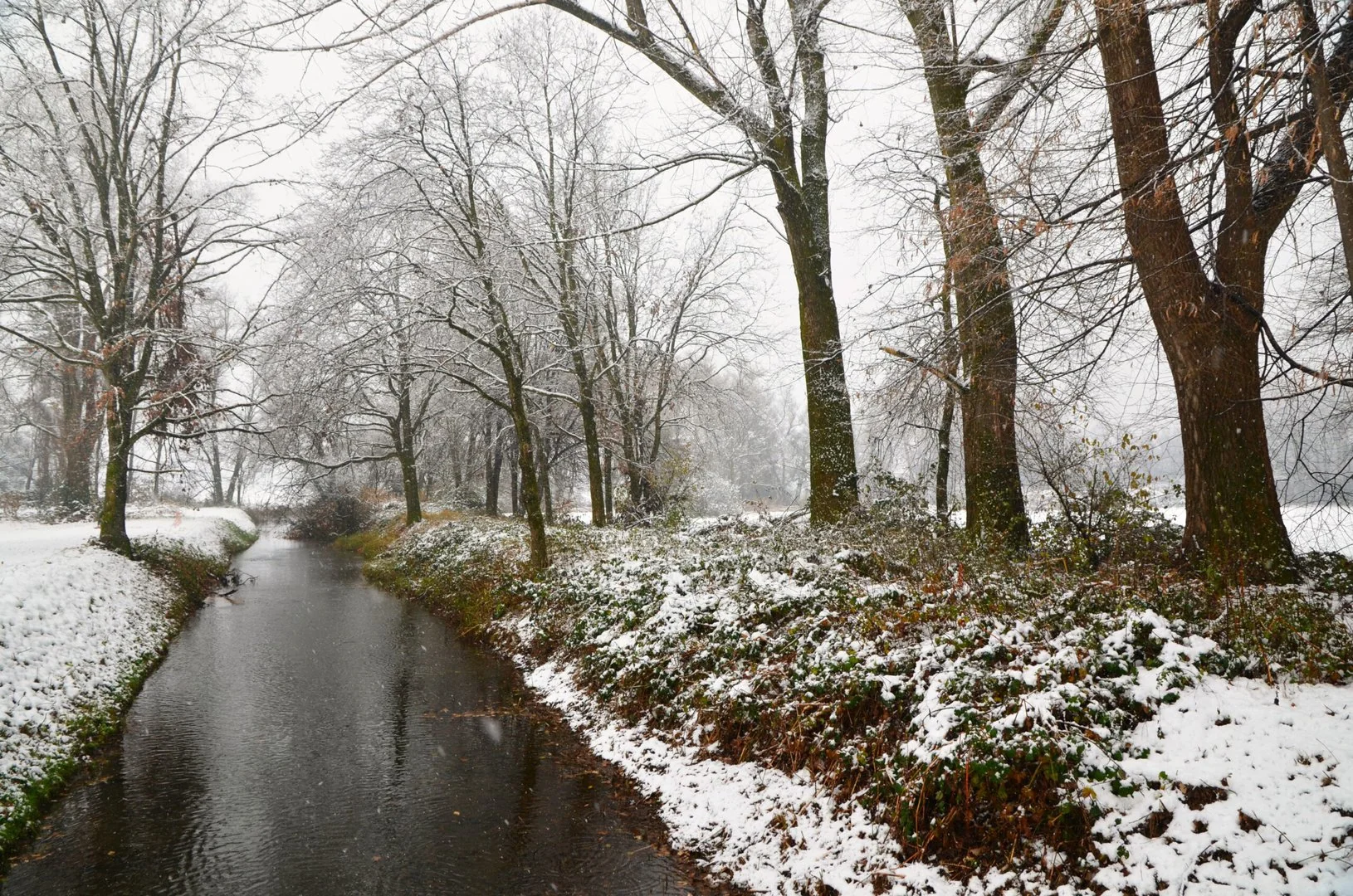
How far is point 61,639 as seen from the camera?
7949 millimetres

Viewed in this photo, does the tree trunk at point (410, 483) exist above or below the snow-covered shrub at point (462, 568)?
above

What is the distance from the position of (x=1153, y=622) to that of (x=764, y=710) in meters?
2.90

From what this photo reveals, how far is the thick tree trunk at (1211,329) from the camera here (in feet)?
17.6

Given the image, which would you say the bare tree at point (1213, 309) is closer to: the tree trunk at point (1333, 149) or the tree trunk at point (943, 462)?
the tree trunk at point (1333, 149)

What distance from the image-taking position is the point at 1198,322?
18.2 feet

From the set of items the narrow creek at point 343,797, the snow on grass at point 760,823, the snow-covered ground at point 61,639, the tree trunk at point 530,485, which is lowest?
the narrow creek at point 343,797

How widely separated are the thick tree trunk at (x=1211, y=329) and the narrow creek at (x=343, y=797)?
5108 mm

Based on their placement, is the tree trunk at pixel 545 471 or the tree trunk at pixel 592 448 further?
the tree trunk at pixel 545 471

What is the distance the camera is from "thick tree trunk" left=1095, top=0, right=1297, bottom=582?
538 cm

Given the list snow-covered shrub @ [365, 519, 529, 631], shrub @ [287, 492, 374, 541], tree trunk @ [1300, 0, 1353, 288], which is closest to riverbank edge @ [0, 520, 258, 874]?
snow-covered shrub @ [365, 519, 529, 631]

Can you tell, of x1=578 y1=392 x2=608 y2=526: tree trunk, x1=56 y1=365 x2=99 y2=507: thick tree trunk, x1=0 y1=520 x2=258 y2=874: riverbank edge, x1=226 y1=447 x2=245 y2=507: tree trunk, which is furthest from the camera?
x1=226 y1=447 x2=245 y2=507: tree trunk

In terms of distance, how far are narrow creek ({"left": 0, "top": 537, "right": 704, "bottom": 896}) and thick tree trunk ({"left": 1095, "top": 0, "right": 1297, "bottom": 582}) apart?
5.11 metres

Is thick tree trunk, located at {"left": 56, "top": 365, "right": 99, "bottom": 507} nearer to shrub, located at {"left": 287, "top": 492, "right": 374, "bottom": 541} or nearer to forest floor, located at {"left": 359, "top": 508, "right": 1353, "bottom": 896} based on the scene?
shrub, located at {"left": 287, "top": 492, "right": 374, "bottom": 541}

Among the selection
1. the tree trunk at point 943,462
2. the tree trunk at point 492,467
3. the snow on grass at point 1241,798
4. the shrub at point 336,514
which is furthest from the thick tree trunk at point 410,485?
the snow on grass at point 1241,798
